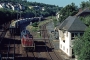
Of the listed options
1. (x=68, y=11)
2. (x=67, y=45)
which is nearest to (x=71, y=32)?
(x=67, y=45)

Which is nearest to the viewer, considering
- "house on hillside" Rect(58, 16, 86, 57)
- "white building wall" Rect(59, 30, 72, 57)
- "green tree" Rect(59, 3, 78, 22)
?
"house on hillside" Rect(58, 16, 86, 57)

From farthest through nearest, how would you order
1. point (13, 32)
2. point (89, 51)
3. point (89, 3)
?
1. point (89, 3)
2. point (13, 32)
3. point (89, 51)

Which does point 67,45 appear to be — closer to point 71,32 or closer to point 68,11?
point 71,32

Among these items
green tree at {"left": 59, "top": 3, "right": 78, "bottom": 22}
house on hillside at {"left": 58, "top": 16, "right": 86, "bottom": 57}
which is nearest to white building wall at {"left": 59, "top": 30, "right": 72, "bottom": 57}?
house on hillside at {"left": 58, "top": 16, "right": 86, "bottom": 57}

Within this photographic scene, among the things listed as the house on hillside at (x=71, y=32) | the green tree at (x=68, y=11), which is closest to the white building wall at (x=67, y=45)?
the house on hillside at (x=71, y=32)

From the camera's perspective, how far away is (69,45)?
34.8 m

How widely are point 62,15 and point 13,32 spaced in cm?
957

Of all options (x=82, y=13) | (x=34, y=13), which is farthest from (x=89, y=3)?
(x=34, y=13)

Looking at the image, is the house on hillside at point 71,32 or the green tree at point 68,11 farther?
the green tree at point 68,11

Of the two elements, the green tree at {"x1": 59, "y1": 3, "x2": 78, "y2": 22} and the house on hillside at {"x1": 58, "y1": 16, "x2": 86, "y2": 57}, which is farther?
the green tree at {"x1": 59, "y1": 3, "x2": 78, "y2": 22}

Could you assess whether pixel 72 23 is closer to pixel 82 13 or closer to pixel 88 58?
pixel 88 58

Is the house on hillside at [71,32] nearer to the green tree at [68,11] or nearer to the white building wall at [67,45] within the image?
the white building wall at [67,45]

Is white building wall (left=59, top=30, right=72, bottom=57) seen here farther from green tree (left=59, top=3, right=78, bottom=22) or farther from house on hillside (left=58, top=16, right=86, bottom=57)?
green tree (left=59, top=3, right=78, bottom=22)

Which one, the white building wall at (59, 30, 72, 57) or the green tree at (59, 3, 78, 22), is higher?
the green tree at (59, 3, 78, 22)
